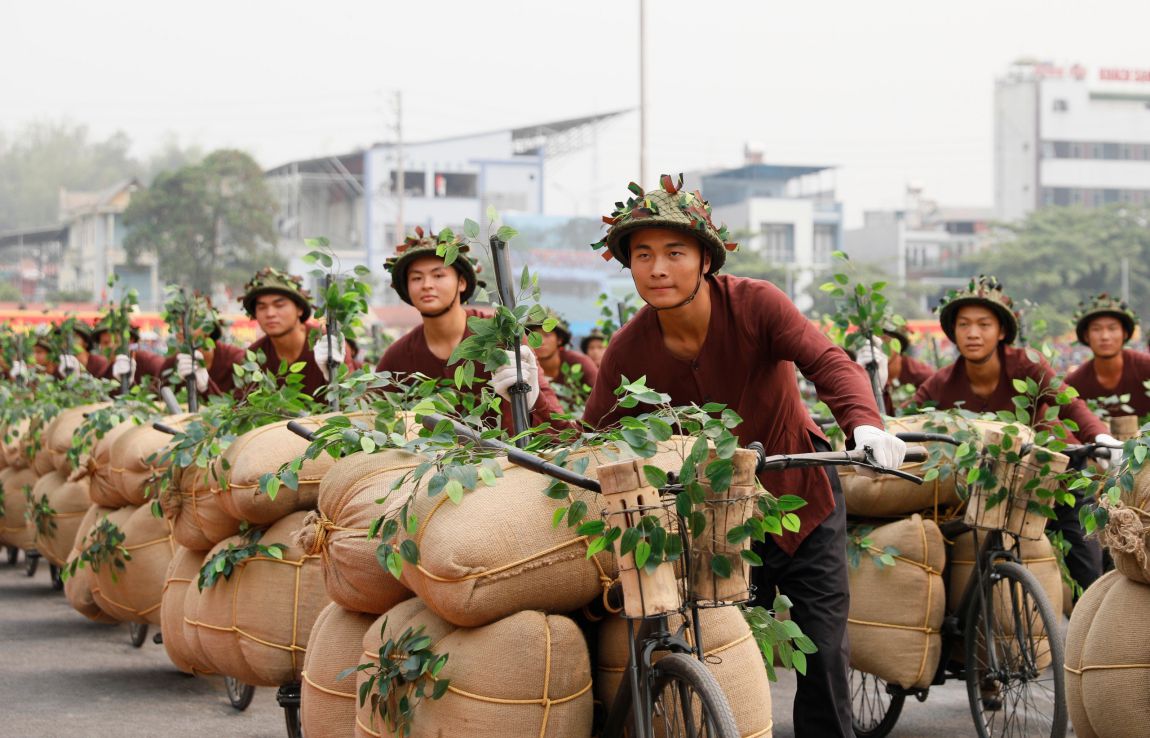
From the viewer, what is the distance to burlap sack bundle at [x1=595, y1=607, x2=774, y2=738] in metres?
3.85

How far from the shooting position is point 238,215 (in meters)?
53.2

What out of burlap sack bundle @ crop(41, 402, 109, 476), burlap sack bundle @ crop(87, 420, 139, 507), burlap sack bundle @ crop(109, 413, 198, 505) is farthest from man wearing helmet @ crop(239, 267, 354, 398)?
burlap sack bundle @ crop(41, 402, 109, 476)

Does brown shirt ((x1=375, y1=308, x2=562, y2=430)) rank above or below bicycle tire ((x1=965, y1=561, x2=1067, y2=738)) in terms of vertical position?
above

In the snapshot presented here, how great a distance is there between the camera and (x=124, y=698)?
7660 millimetres

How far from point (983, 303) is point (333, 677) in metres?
3.82

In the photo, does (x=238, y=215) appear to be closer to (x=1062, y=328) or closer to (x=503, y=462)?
(x=1062, y=328)

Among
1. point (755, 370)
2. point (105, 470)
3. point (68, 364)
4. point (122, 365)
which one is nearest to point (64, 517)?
point (122, 365)

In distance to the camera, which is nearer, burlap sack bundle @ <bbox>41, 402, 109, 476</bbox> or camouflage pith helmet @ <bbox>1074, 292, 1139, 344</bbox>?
camouflage pith helmet @ <bbox>1074, 292, 1139, 344</bbox>

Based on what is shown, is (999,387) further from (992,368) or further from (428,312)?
(428,312)

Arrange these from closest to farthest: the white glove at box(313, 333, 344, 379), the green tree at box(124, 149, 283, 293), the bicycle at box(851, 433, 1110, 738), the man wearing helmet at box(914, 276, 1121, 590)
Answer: the bicycle at box(851, 433, 1110, 738)
the man wearing helmet at box(914, 276, 1121, 590)
the white glove at box(313, 333, 344, 379)
the green tree at box(124, 149, 283, 293)

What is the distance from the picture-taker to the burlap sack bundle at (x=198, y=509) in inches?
244

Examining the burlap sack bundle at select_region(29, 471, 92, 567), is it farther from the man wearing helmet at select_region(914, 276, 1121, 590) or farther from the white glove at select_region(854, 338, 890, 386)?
the man wearing helmet at select_region(914, 276, 1121, 590)

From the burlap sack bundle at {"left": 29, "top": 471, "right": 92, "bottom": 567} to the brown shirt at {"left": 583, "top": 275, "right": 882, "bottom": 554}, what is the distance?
645cm

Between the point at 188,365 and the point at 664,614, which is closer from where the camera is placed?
the point at 664,614
